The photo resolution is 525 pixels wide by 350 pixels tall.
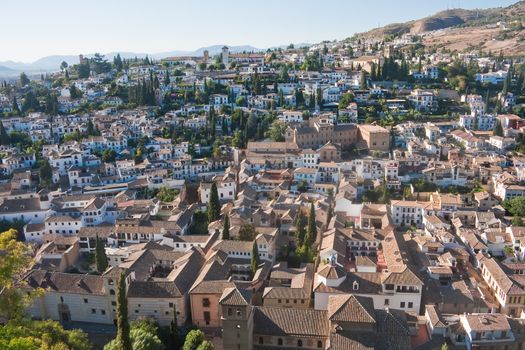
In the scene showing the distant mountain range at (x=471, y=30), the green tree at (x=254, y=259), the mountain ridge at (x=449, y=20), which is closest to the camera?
the green tree at (x=254, y=259)

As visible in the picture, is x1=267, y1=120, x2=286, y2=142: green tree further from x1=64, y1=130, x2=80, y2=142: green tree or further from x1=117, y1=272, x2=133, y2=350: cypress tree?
x1=117, y1=272, x2=133, y2=350: cypress tree

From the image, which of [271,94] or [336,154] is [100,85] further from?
[336,154]

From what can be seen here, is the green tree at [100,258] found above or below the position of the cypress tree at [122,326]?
below

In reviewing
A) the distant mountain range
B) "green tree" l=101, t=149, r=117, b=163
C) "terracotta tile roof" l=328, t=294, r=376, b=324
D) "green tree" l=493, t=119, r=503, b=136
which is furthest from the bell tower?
the distant mountain range

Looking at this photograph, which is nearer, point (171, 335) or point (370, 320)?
point (370, 320)

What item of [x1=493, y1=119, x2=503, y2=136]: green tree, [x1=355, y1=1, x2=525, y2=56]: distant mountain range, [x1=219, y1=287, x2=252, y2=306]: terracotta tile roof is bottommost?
[x1=219, y1=287, x2=252, y2=306]: terracotta tile roof

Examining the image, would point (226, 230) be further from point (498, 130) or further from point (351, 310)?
point (498, 130)

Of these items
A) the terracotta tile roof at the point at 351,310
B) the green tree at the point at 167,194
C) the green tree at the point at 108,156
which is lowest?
the green tree at the point at 167,194

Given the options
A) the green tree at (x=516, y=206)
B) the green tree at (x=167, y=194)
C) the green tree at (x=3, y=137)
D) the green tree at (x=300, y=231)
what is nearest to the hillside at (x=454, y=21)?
the green tree at (x=516, y=206)

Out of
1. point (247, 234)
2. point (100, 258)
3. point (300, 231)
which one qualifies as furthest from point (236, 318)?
point (100, 258)

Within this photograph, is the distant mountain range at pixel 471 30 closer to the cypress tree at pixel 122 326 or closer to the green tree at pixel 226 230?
the green tree at pixel 226 230

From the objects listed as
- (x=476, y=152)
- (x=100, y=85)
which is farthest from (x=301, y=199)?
(x=100, y=85)
